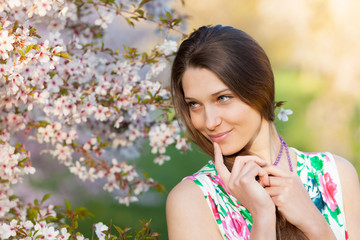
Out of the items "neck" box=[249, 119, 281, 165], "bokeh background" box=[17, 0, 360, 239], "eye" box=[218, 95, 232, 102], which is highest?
"bokeh background" box=[17, 0, 360, 239]

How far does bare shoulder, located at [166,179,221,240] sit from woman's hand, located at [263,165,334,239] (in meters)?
0.22

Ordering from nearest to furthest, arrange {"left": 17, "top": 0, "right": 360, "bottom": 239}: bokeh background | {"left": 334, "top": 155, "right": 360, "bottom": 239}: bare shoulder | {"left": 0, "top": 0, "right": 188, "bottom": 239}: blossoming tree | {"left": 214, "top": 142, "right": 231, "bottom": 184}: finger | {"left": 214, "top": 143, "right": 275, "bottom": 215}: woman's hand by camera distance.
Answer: {"left": 214, "top": 143, "right": 275, "bottom": 215}: woman's hand < {"left": 214, "top": 142, "right": 231, "bottom": 184}: finger < {"left": 334, "top": 155, "right": 360, "bottom": 239}: bare shoulder < {"left": 0, "top": 0, "right": 188, "bottom": 239}: blossoming tree < {"left": 17, "top": 0, "right": 360, "bottom": 239}: bokeh background

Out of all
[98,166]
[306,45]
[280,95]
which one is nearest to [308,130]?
[280,95]

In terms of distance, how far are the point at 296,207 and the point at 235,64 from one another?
1.60 ft

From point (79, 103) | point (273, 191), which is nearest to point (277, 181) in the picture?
point (273, 191)

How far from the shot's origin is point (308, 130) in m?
4.27

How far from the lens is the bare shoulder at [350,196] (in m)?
1.83

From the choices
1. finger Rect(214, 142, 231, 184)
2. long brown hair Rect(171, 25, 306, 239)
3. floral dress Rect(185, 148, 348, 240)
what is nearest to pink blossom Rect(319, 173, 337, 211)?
floral dress Rect(185, 148, 348, 240)

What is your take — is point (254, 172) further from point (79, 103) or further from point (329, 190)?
point (79, 103)

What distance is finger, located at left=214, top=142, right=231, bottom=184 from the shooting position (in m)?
1.65

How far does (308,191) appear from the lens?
1866mm

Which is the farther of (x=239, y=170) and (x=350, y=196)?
(x=350, y=196)

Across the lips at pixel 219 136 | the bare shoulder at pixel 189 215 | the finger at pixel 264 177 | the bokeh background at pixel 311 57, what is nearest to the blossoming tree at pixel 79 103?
the bare shoulder at pixel 189 215

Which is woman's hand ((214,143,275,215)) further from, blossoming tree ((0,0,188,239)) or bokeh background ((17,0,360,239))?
bokeh background ((17,0,360,239))
